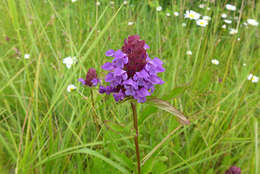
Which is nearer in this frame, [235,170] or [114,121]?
[235,170]

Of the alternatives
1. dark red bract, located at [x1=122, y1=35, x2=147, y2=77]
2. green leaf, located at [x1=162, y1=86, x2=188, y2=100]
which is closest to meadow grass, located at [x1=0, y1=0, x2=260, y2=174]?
green leaf, located at [x1=162, y1=86, x2=188, y2=100]

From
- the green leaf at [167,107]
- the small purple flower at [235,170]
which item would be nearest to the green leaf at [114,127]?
the green leaf at [167,107]

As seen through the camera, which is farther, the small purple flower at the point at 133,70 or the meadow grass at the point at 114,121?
the meadow grass at the point at 114,121

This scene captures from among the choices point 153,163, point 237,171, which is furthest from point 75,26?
point 237,171

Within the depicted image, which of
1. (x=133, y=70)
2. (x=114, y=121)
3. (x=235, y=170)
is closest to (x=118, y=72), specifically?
(x=133, y=70)

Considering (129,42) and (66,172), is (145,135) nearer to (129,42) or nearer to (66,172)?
(66,172)

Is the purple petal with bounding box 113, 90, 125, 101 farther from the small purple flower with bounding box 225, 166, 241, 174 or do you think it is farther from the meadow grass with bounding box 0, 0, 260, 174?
the small purple flower with bounding box 225, 166, 241, 174

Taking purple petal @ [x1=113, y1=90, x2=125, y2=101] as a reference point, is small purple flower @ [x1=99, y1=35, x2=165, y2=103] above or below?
above

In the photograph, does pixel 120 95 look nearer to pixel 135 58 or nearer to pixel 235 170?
pixel 135 58

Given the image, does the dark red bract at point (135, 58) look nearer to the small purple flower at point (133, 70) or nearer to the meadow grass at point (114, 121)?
the small purple flower at point (133, 70)

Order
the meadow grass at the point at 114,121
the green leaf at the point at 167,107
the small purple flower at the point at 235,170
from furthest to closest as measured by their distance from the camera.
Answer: the small purple flower at the point at 235,170 → the meadow grass at the point at 114,121 → the green leaf at the point at 167,107

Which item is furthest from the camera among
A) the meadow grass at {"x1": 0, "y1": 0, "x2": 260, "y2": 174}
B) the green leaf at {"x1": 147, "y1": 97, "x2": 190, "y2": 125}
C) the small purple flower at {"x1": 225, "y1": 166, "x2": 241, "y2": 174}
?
the small purple flower at {"x1": 225, "y1": 166, "x2": 241, "y2": 174}
